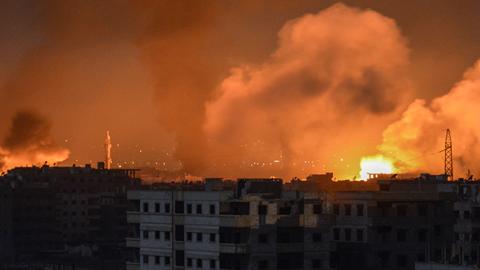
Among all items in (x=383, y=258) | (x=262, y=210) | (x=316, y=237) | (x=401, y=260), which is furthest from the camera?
(x=401, y=260)

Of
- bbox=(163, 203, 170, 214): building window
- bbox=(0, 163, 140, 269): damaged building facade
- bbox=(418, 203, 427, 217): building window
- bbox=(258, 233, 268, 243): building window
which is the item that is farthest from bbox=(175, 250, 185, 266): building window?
bbox=(0, 163, 140, 269): damaged building facade

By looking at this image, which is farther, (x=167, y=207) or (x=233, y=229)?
(x=167, y=207)

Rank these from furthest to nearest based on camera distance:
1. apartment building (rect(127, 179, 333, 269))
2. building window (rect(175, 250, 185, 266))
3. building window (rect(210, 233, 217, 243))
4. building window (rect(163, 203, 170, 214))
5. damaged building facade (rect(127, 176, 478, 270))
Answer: building window (rect(163, 203, 170, 214)) < building window (rect(175, 250, 185, 266)) < building window (rect(210, 233, 217, 243)) < damaged building facade (rect(127, 176, 478, 270)) < apartment building (rect(127, 179, 333, 269))

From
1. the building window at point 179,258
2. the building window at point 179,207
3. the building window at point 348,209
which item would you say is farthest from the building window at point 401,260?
the building window at point 179,207

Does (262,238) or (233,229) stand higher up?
(233,229)

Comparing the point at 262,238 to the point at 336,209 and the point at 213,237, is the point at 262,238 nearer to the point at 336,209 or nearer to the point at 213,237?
the point at 213,237

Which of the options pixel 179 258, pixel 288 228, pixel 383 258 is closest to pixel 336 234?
pixel 383 258

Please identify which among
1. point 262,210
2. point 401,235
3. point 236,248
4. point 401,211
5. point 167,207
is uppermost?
point 167,207

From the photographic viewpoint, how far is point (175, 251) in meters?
101

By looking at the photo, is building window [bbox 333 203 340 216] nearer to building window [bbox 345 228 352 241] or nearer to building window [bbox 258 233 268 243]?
building window [bbox 345 228 352 241]

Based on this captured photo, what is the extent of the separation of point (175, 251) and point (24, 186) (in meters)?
77.9

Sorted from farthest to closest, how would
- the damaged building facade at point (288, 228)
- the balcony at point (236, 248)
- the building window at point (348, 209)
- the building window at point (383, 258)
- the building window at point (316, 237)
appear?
the building window at point (348, 209) < the building window at point (383, 258) < the building window at point (316, 237) < the damaged building facade at point (288, 228) < the balcony at point (236, 248)

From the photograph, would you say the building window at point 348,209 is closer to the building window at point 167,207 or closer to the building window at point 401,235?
the building window at point 401,235

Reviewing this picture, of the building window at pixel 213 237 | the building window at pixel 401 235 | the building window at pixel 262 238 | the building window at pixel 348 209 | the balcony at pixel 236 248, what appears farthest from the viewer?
the building window at pixel 348 209
